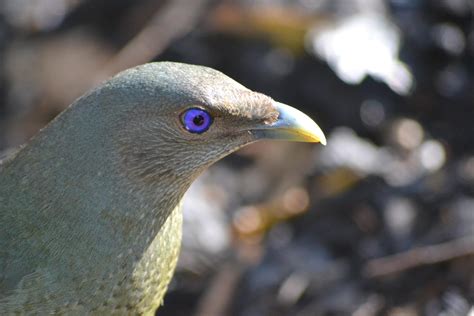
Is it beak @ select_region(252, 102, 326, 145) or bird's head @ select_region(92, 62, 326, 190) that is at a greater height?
bird's head @ select_region(92, 62, 326, 190)

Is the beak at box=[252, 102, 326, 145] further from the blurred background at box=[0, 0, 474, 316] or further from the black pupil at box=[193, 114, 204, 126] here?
the blurred background at box=[0, 0, 474, 316]

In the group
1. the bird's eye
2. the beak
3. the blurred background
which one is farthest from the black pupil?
the blurred background

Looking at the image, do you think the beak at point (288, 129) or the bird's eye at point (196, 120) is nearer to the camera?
the bird's eye at point (196, 120)

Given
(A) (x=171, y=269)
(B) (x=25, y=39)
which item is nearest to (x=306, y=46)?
(B) (x=25, y=39)

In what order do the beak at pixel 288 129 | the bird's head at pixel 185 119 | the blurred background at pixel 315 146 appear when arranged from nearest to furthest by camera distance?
the bird's head at pixel 185 119 < the beak at pixel 288 129 < the blurred background at pixel 315 146

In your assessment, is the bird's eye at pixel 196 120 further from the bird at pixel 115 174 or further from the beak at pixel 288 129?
the beak at pixel 288 129

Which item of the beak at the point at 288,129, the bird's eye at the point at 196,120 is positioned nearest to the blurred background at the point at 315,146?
the beak at the point at 288,129

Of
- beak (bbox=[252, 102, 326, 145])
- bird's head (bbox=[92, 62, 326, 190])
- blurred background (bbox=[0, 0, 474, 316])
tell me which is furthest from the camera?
blurred background (bbox=[0, 0, 474, 316])
